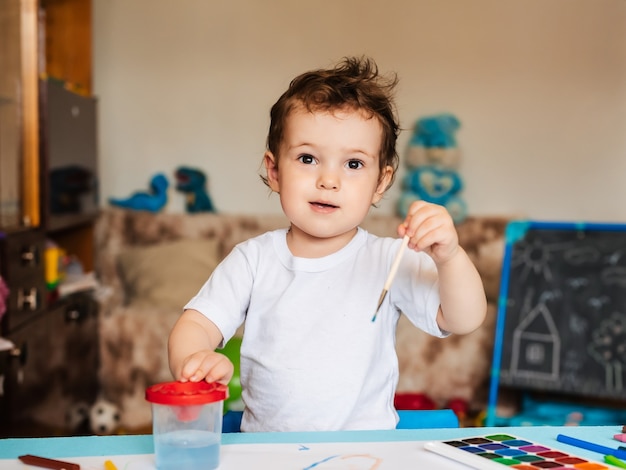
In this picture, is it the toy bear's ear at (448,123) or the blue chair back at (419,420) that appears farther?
the toy bear's ear at (448,123)

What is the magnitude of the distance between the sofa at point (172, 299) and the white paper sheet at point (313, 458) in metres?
2.12

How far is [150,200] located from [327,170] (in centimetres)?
241

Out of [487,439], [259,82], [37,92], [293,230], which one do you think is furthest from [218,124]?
[487,439]

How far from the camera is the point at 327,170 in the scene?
3.72 feet

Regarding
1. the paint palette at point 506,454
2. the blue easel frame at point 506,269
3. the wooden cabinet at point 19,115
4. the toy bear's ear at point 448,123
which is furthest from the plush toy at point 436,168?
the paint palette at point 506,454

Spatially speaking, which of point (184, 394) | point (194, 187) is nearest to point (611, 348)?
point (194, 187)

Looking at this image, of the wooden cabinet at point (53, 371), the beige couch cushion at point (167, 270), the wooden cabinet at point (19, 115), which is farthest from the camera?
the beige couch cushion at point (167, 270)

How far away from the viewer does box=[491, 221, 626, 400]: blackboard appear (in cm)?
298

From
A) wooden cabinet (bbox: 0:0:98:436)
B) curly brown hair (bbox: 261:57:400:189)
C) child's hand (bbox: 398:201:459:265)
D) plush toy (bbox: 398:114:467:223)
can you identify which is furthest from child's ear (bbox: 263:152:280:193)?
plush toy (bbox: 398:114:467:223)

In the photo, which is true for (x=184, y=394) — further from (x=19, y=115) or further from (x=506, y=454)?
(x=19, y=115)

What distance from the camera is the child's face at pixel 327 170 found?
1130 mm

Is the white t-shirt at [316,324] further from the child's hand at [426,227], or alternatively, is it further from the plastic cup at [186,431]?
the plastic cup at [186,431]

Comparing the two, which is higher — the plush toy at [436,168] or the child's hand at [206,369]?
the plush toy at [436,168]

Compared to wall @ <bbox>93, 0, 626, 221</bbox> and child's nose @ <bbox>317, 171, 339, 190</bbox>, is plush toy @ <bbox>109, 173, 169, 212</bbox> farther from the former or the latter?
child's nose @ <bbox>317, 171, 339, 190</bbox>
